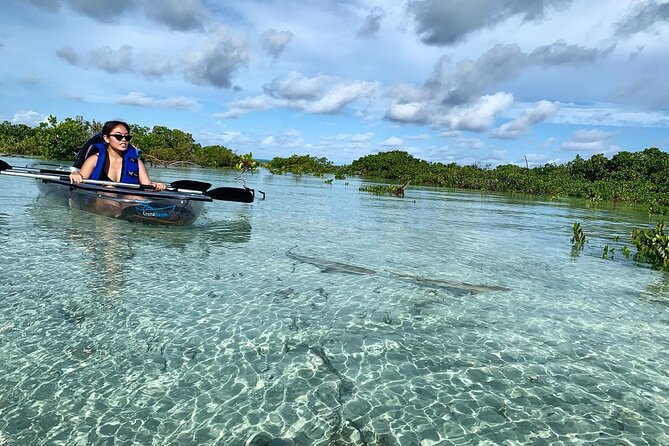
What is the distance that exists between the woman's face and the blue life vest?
1.04 ft

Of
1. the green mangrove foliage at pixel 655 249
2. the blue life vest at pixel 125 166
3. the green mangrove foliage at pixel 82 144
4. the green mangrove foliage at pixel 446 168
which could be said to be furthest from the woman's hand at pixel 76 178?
the green mangrove foliage at pixel 82 144

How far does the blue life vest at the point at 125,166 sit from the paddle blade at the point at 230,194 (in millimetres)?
2321

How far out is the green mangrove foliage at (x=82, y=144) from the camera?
63375mm

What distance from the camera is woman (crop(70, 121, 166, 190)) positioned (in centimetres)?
1244

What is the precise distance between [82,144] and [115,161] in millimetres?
63145

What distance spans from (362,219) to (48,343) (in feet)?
47.1

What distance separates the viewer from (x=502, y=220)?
71.1 ft

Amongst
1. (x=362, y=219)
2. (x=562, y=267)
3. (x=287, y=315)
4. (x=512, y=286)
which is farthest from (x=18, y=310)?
(x=362, y=219)

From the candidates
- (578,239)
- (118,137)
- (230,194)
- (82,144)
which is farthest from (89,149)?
(82,144)

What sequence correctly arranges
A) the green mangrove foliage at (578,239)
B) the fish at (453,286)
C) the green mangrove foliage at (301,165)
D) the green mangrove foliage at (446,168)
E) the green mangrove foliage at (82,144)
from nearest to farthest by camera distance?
the fish at (453,286) < the green mangrove foliage at (578,239) < the green mangrove foliage at (446,168) < the green mangrove foliage at (82,144) < the green mangrove foliage at (301,165)

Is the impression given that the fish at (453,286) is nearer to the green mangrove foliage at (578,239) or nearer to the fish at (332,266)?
the fish at (332,266)

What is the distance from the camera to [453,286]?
862 cm

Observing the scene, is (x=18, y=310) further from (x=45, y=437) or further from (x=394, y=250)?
(x=394, y=250)

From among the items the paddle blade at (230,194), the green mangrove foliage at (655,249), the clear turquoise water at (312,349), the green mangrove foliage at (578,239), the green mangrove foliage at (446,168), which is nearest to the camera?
the clear turquoise water at (312,349)
